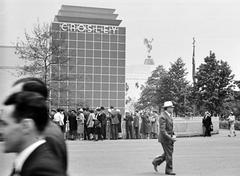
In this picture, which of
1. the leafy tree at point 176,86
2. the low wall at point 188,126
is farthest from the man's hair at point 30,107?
the leafy tree at point 176,86

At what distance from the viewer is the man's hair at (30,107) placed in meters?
1.93

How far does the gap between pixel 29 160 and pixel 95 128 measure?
19848 mm

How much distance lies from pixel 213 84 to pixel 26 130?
49.0 meters

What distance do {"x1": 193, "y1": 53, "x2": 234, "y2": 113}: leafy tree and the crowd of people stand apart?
2481 cm

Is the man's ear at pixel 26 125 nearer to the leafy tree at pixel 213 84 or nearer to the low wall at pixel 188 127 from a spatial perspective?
the low wall at pixel 188 127

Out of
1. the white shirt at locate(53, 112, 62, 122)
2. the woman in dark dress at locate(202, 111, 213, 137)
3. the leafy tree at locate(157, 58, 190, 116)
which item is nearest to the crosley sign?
the leafy tree at locate(157, 58, 190, 116)

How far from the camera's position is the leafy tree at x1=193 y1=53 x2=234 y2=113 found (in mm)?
49688

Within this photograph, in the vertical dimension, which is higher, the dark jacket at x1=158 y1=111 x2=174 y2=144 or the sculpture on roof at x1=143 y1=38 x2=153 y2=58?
the sculpture on roof at x1=143 y1=38 x2=153 y2=58

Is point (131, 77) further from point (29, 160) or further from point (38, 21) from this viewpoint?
point (29, 160)

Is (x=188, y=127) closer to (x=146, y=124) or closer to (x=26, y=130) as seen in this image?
(x=146, y=124)

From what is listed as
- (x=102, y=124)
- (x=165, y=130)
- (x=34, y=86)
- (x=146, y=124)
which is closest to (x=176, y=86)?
(x=146, y=124)

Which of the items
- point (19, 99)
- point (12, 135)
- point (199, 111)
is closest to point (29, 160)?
point (12, 135)

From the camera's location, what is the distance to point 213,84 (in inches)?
1964

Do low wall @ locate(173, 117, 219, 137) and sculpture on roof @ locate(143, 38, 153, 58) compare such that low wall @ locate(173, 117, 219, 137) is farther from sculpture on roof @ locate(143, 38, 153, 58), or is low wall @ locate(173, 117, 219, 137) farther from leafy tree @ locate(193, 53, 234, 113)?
sculpture on roof @ locate(143, 38, 153, 58)
